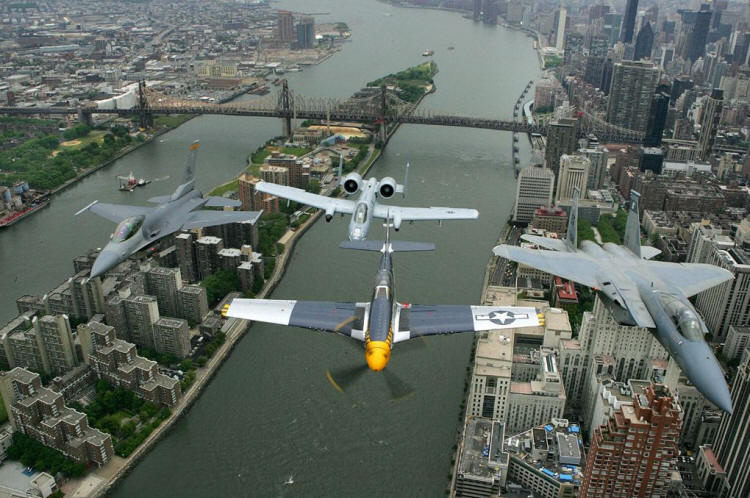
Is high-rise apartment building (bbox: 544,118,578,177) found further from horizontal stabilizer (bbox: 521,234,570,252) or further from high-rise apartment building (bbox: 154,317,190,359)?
high-rise apartment building (bbox: 154,317,190,359)

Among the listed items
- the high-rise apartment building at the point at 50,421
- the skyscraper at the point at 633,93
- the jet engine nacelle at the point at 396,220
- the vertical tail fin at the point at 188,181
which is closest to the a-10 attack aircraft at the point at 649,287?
the jet engine nacelle at the point at 396,220

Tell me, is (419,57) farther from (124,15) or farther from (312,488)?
(312,488)

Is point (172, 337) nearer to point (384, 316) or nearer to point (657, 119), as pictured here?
point (384, 316)

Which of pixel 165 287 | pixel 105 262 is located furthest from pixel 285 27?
pixel 105 262

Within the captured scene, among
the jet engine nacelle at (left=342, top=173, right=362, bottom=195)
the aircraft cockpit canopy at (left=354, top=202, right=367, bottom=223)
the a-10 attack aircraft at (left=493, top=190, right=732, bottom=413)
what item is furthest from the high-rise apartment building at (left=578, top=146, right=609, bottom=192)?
the aircraft cockpit canopy at (left=354, top=202, right=367, bottom=223)

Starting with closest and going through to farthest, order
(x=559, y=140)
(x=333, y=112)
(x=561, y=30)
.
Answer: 1. (x=559, y=140)
2. (x=333, y=112)
3. (x=561, y=30)

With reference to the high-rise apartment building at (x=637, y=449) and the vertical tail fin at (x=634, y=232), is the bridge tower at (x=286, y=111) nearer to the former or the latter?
the vertical tail fin at (x=634, y=232)
